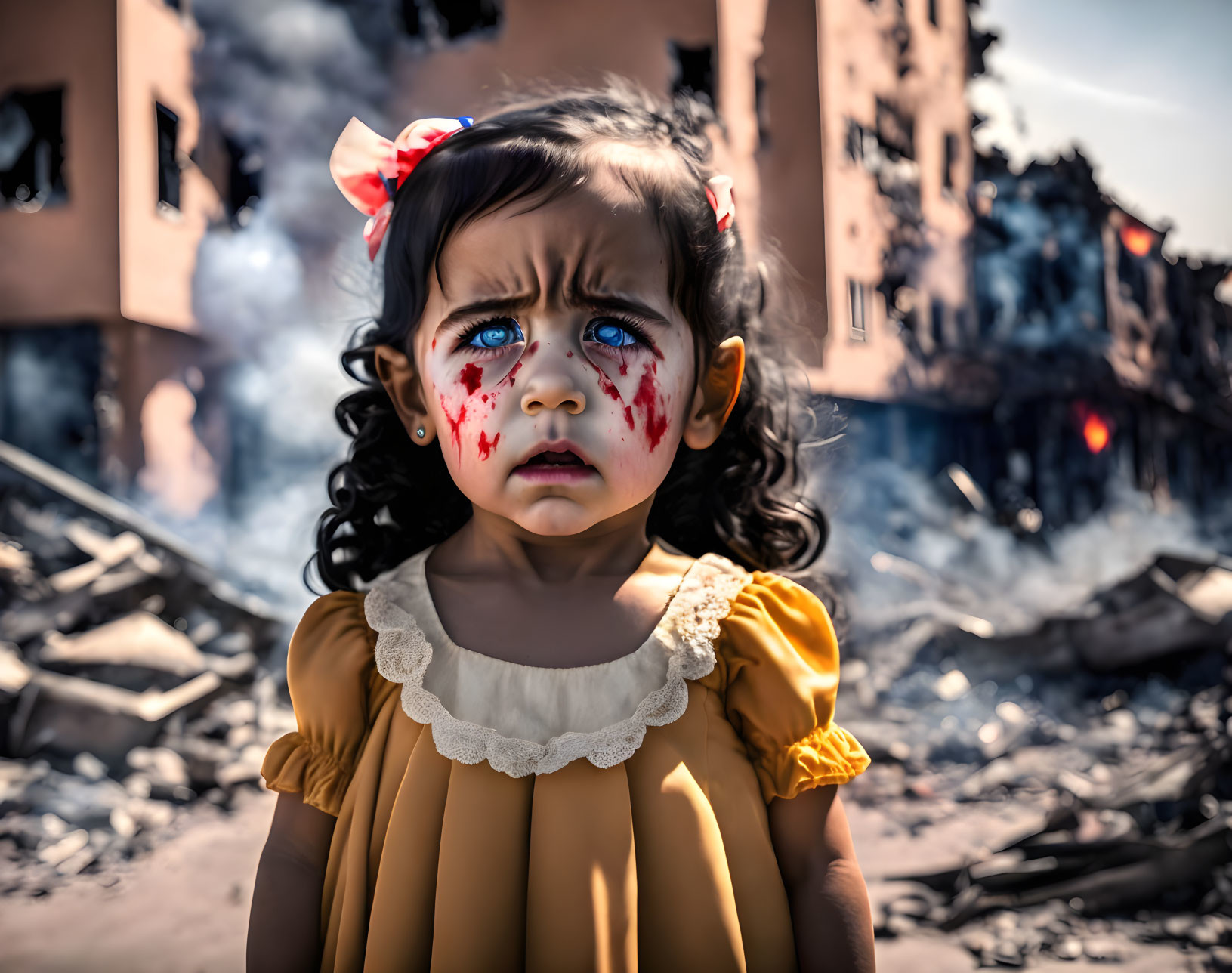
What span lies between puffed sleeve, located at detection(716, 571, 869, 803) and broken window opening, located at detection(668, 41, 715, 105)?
2513mm

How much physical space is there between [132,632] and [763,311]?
222 cm

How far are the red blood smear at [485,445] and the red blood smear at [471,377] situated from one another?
4cm

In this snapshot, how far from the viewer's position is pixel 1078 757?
2543 millimetres

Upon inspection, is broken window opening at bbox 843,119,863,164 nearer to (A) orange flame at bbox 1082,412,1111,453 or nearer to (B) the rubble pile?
(A) orange flame at bbox 1082,412,1111,453

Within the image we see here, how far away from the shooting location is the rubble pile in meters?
1.90

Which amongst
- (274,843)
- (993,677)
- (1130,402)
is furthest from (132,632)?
(1130,402)

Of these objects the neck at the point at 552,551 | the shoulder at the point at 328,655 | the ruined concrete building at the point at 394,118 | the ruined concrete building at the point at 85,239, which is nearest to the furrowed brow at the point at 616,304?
the neck at the point at 552,551

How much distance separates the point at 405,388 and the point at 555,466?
246mm

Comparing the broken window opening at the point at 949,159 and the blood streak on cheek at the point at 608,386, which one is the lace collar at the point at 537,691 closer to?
the blood streak on cheek at the point at 608,386

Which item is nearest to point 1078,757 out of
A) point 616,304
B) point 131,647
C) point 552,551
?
point 552,551

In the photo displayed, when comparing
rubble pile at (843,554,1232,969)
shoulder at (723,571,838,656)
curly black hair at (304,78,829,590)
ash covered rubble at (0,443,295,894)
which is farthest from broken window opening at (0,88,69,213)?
rubble pile at (843,554,1232,969)

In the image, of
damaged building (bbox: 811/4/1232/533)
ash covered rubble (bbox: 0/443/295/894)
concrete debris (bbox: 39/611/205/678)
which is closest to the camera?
ash covered rubble (bbox: 0/443/295/894)

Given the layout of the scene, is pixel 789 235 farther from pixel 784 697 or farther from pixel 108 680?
pixel 108 680

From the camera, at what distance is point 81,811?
2131 millimetres
